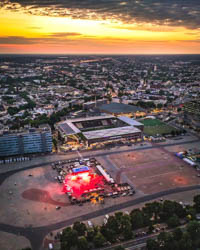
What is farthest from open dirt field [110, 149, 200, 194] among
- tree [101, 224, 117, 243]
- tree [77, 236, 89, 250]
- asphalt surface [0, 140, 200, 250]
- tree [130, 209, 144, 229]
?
tree [77, 236, 89, 250]

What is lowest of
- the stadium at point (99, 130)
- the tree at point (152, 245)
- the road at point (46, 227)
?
the road at point (46, 227)

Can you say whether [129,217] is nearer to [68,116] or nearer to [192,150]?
[192,150]

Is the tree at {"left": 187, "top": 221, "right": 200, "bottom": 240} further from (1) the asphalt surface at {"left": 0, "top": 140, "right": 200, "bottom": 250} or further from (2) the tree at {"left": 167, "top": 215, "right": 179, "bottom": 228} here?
(1) the asphalt surface at {"left": 0, "top": 140, "right": 200, "bottom": 250}

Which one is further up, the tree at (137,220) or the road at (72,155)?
the tree at (137,220)

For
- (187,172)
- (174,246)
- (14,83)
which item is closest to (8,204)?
(174,246)

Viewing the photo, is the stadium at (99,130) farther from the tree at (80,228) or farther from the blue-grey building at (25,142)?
the tree at (80,228)

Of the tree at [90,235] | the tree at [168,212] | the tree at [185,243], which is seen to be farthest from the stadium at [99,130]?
the tree at [185,243]
